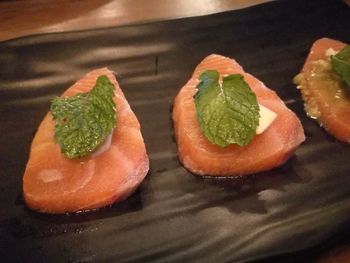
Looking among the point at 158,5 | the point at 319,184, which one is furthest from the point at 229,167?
the point at 158,5

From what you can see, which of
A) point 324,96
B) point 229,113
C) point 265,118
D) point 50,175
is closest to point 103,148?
point 50,175

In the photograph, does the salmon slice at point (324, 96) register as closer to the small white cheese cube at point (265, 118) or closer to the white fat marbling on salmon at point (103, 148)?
the small white cheese cube at point (265, 118)

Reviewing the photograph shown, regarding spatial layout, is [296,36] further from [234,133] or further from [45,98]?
[45,98]

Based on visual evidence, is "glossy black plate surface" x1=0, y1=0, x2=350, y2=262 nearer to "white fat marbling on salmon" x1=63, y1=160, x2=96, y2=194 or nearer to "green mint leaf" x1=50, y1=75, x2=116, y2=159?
"white fat marbling on salmon" x1=63, y1=160, x2=96, y2=194

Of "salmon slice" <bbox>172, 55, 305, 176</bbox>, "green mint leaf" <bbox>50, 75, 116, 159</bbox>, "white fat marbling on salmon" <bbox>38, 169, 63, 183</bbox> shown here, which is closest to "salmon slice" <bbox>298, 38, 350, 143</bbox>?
"salmon slice" <bbox>172, 55, 305, 176</bbox>

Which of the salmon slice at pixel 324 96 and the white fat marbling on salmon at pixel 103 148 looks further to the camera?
the salmon slice at pixel 324 96

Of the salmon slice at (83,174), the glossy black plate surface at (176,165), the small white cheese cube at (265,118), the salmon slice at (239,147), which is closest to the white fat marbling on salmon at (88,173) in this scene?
the salmon slice at (83,174)

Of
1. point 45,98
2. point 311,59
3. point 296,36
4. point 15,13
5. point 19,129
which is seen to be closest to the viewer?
point 19,129
